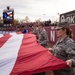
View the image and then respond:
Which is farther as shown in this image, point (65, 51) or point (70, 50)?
point (65, 51)

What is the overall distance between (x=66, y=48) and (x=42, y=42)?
145 inches

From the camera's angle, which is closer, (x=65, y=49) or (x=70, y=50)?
(x=70, y=50)

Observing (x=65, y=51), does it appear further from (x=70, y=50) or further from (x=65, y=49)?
(x=70, y=50)

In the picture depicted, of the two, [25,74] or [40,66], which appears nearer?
[25,74]

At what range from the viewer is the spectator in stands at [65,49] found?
3236mm

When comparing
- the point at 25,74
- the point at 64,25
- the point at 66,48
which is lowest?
the point at 25,74

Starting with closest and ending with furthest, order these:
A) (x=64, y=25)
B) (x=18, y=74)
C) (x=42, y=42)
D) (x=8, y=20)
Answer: (x=18, y=74) < (x=64, y=25) < (x=42, y=42) < (x=8, y=20)

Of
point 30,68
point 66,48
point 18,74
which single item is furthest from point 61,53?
point 18,74

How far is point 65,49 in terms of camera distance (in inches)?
132

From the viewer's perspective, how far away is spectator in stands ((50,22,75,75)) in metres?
3.24

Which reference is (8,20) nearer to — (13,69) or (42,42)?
(42,42)

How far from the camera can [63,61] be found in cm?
322

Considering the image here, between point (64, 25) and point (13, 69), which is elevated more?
point (64, 25)

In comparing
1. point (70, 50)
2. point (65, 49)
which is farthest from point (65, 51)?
point (70, 50)
